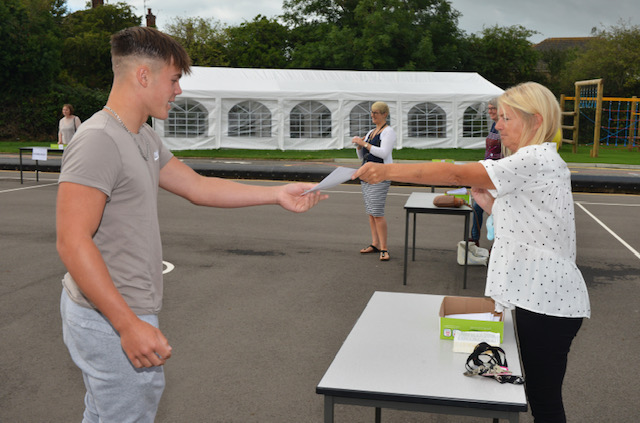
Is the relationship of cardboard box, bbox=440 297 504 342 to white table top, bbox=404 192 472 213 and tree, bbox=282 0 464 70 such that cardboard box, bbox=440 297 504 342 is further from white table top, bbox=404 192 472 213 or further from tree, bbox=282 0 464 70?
tree, bbox=282 0 464 70

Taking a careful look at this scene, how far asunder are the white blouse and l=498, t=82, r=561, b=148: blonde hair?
0.07 metres

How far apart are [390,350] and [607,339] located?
3.86m

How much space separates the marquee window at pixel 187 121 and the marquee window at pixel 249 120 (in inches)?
45.3

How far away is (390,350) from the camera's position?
9.73ft

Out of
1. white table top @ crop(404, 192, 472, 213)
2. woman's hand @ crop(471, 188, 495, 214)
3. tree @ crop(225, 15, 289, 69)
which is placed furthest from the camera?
tree @ crop(225, 15, 289, 69)

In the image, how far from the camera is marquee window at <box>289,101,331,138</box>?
28047mm

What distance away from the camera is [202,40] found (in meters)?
55.5

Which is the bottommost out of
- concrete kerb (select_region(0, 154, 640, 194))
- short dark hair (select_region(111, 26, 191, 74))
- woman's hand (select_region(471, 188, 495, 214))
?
concrete kerb (select_region(0, 154, 640, 194))

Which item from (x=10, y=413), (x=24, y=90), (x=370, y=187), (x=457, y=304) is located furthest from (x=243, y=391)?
(x=24, y=90)

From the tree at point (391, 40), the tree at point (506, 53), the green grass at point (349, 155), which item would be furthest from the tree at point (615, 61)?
the green grass at point (349, 155)

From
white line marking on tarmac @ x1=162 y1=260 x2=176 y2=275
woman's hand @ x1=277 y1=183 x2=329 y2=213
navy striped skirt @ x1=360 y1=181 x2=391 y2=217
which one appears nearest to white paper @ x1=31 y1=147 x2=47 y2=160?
white line marking on tarmac @ x1=162 y1=260 x2=176 y2=275

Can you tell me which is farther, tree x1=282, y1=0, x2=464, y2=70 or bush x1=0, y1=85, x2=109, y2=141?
tree x1=282, y1=0, x2=464, y2=70

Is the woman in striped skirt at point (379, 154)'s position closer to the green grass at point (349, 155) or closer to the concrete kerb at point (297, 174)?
the concrete kerb at point (297, 174)

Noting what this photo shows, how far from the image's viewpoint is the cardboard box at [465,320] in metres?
3.01
